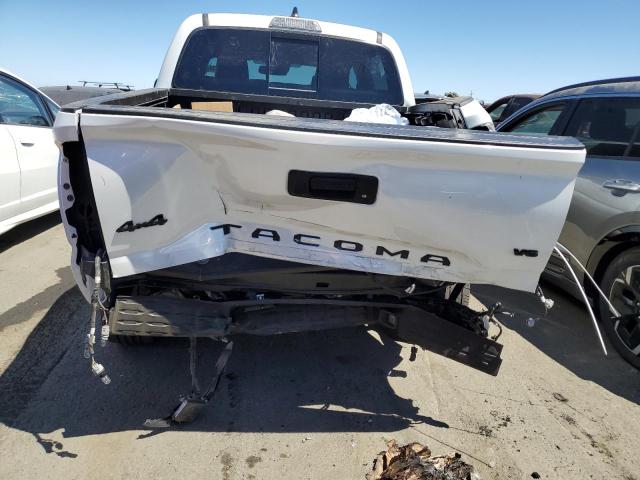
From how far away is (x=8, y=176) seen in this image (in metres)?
4.38

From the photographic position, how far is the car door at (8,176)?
4309 millimetres

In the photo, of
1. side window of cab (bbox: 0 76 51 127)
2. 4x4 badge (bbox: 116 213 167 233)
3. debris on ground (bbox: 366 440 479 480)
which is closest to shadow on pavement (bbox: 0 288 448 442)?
debris on ground (bbox: 366 440 479 480)

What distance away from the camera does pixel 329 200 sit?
1971 mm

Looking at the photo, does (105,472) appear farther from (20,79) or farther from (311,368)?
(20,79)

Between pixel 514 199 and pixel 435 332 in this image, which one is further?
pixel 435 332

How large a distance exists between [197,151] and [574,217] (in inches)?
124

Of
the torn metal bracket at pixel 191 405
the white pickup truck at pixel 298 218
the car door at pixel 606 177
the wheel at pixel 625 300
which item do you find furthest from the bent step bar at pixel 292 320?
the car door at pixel 606 177

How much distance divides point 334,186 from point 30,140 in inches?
164

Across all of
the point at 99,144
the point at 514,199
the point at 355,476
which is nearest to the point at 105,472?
the point at 355,476

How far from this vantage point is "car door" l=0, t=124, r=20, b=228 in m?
4.31

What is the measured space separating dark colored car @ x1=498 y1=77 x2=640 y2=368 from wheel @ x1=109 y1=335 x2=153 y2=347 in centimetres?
309

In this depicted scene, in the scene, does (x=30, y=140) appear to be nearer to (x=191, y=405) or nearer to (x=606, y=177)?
(x=191, y=405)

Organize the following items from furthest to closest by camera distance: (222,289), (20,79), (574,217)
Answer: (20,79), (574,217), (222,289)

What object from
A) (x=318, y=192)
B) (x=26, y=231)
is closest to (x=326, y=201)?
(x=318, y=192)
